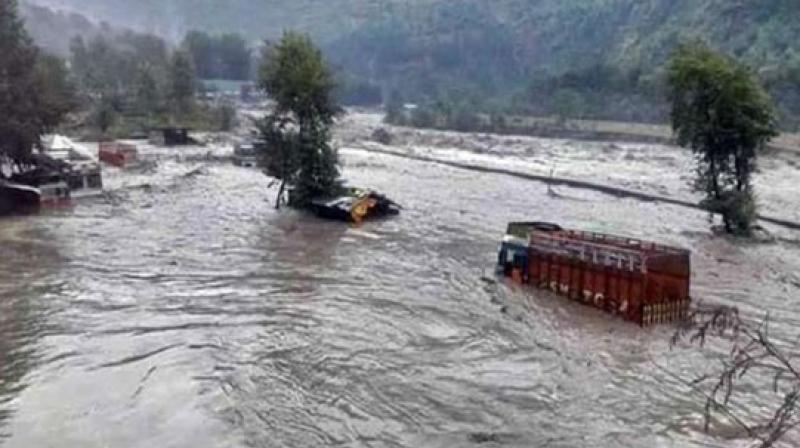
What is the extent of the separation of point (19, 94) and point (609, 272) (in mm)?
25745

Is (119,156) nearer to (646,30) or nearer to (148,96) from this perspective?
(148,96)

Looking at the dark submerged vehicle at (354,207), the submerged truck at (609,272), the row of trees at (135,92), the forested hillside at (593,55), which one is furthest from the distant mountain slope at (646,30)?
the submerged truck at (609,272)

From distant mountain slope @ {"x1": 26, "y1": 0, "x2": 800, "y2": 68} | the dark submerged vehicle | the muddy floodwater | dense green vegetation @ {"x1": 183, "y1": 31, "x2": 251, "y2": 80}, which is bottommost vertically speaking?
the muddy floodwater

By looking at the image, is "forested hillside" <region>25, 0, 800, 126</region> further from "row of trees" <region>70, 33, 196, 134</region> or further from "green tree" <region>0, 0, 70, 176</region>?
"row of trees" <region>70, 33, 196, 134</region>

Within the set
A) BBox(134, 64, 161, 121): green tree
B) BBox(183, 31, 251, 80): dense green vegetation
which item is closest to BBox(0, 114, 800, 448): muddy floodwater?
BBox(134, 64, 161, 121): green tree

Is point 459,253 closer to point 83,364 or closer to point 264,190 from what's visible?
point 83,364

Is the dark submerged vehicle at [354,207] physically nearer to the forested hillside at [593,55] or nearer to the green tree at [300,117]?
the green tree at [300,117]

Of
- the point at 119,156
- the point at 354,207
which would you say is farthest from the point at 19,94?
the point at 119,156

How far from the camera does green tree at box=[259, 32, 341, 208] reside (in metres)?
35.8

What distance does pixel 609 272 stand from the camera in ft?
67.1

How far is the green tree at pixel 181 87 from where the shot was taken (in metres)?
88.4

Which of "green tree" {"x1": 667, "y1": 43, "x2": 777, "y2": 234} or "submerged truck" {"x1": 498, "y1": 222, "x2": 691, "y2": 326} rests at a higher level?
"green tree" {"x1": 667, "y1": 43, "x2": 777, "y2": 234}

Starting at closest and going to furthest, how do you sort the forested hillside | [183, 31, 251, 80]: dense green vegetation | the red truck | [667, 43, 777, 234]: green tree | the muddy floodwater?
the muddy floodwater → [667, 43, 777, 234]: green tree → the red truck → the forested hillside → [183, 31, 251, 80]: dense green vegetation

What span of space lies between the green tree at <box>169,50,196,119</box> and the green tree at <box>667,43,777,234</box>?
63534mm
